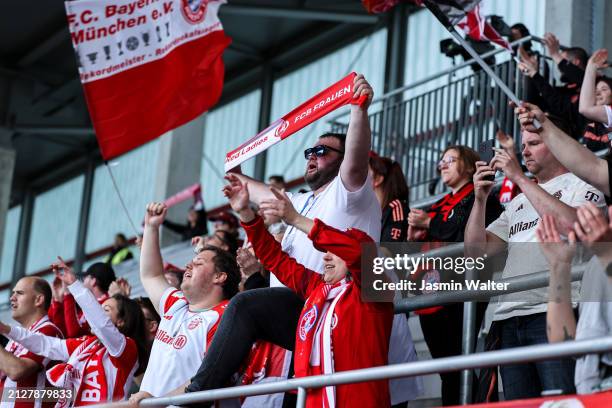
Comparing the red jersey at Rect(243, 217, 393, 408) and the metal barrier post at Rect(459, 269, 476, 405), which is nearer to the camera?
the red jersey at Rect(243, 217, 393, 408)

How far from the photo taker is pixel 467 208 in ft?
19.1

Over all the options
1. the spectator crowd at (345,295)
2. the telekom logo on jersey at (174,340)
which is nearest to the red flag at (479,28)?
the spectator crowd at (345,295)

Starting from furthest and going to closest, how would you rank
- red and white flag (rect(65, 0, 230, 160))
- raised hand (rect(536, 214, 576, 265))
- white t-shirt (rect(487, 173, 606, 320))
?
red and white flag (rect(65, 0, 230, 160)) < white t-shirt (rect(487, 173, 606, 320)) < raised hand (rect(536, 214, 576, 265))

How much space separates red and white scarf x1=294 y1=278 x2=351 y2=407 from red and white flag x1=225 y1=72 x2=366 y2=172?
88 cm

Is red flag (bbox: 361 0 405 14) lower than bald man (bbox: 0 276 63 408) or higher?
higher

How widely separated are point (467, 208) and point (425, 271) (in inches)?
20.6

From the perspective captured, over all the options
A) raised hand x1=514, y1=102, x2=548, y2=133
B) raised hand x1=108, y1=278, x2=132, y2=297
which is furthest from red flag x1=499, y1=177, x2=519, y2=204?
raised hand x1=514, y1=102, x2=548, y2=133

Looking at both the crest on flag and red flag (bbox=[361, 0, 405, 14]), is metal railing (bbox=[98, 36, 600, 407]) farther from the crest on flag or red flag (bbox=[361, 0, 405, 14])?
the crest on flag

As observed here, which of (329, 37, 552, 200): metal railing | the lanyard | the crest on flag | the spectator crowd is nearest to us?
the spectator crowd

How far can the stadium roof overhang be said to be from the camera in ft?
54.1

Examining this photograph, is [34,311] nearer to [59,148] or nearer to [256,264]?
[256,264]

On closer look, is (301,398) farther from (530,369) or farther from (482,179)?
(482,179)

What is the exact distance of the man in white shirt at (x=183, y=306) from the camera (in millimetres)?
5324

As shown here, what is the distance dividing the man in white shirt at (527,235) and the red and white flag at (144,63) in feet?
14.0
